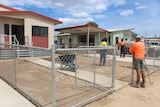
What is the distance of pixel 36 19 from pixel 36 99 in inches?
481

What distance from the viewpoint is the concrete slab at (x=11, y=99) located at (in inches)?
163

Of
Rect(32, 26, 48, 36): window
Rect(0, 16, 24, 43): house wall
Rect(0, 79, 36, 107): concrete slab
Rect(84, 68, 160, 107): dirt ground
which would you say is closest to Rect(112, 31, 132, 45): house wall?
Rect(32, 26, 48, 36): window

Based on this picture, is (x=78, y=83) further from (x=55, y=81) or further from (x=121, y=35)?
(x=121, y=35)

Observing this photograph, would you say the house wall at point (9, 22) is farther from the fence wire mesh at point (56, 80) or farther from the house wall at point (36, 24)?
the fence wire mesh at point (56, 80)

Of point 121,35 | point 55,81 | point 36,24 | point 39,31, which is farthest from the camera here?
point 121,35

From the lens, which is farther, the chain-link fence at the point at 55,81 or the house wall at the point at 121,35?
the house wall at the point at 121,35

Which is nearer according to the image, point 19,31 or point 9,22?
point 9,22

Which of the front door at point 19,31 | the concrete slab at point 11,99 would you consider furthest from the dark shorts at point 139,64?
the front door at point 19,31

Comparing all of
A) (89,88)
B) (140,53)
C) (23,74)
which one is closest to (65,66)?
(23,74)

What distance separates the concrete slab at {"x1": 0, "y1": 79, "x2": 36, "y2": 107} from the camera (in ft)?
13.6

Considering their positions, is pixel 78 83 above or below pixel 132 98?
above

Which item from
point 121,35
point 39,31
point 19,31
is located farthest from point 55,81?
point 121,35

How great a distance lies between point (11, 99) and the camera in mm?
4453

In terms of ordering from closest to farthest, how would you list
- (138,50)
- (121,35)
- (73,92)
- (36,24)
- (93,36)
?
1. (73,92)
2. (138,50)
3. (36,24)
4. (121,35)
5. (93,36)
